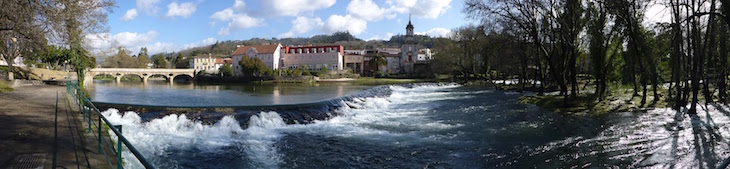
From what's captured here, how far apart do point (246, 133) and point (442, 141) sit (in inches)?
257

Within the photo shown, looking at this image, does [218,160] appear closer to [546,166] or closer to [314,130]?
[314,130]

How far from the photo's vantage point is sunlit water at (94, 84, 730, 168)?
956cm

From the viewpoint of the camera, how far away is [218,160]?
32.9ft

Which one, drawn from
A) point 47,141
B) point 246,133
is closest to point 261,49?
point 246,133

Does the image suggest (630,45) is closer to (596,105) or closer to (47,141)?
(596,105)

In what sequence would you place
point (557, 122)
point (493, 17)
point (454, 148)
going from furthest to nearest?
1. point (493, 17)
2. point (557, 122)
3. point (454, 148)

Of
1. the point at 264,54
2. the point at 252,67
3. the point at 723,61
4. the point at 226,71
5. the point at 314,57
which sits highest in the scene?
the point at 264,54

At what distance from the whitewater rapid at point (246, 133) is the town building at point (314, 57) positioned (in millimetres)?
81149

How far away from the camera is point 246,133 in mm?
13852

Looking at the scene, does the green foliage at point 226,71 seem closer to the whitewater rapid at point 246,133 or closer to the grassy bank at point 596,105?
the whitewater rapid at point 246,133

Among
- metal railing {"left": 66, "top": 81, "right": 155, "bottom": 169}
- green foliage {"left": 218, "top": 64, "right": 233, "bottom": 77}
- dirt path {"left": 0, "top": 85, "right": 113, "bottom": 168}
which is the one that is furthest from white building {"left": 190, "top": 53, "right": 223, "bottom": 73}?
metal railing {"left": 66, "top": 81, "right": 155, "bottom": 169}

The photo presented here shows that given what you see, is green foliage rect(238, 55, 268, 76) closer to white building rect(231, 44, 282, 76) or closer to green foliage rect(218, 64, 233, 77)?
green foliage rect(218, 64, 233, 77)

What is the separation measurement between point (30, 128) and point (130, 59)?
120 meters

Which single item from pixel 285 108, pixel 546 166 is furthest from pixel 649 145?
pixel 285 108
